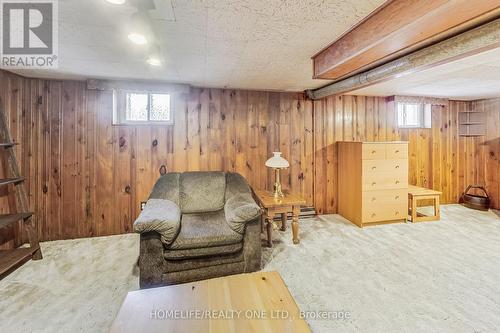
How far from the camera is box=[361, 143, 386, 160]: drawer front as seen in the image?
11.3 feet

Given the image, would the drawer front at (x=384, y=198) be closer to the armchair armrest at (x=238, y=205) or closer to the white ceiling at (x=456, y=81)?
the white ceiling at (x=456, y=81)

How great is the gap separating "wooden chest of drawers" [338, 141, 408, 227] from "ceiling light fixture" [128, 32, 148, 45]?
2876 mm

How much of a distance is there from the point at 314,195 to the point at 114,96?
3.21 metres

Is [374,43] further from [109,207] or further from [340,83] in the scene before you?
[109,207]

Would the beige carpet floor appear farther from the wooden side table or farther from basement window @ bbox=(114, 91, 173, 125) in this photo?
basement window @ bbox=(114, 91, 173, 125)

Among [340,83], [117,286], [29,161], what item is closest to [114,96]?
[29,161]

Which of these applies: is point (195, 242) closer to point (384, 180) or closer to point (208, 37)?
point (208, 37)

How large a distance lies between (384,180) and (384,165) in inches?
8.4

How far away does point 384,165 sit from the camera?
11.6 feet

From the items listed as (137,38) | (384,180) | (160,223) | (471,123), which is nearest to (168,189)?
(160,223)

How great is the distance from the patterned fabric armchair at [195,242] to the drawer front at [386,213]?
75.2 inches

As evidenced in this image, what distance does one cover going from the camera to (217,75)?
9.50ft

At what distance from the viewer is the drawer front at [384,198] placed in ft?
11.4

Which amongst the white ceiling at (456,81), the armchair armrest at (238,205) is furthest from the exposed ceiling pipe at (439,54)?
the armchair armrest at (238,205)
